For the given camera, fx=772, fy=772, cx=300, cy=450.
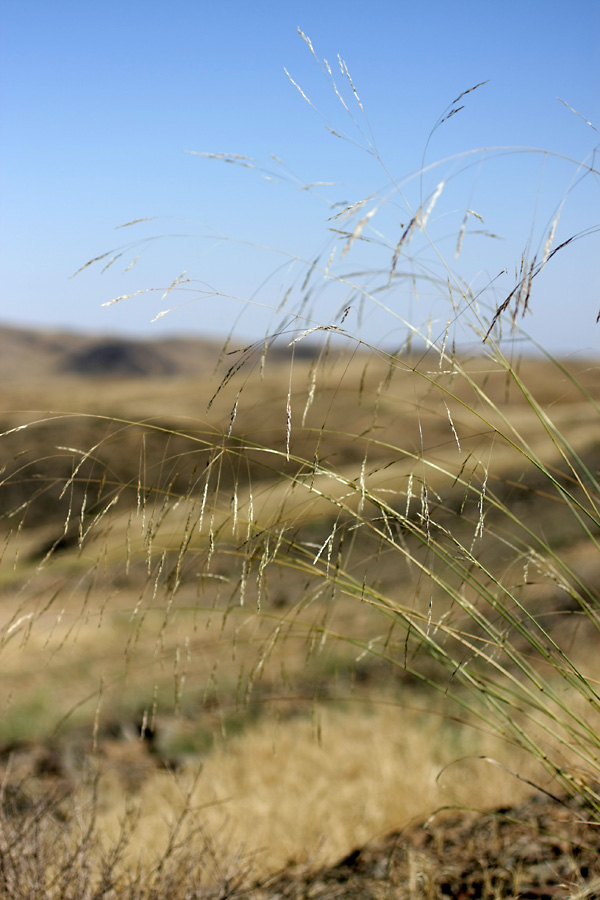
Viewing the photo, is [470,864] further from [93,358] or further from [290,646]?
[93,358]

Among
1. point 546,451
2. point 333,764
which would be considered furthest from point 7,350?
point 333,764

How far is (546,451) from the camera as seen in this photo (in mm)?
13016

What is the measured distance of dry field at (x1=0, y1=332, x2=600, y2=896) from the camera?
1875mm

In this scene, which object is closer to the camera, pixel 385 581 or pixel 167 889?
pixel 167 889

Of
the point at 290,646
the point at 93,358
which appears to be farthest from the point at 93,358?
the point at 290,646

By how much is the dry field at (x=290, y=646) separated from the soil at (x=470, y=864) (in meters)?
0.13

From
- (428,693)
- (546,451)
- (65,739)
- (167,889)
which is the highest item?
(546,451)

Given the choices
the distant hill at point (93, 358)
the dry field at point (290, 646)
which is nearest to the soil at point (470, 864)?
the dry field at point (290, 646)

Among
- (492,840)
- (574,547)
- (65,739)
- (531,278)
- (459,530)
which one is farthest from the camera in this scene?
(459,530)

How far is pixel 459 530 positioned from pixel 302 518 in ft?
29.7

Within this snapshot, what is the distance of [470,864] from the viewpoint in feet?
7.74

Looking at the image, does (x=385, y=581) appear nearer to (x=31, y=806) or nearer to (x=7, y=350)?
(x=31, y=806)

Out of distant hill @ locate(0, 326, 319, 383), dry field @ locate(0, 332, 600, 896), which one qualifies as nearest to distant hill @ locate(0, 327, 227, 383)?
distant hill @ locate(0, 326, 319, 383)

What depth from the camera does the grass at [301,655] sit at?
6.05 ft
